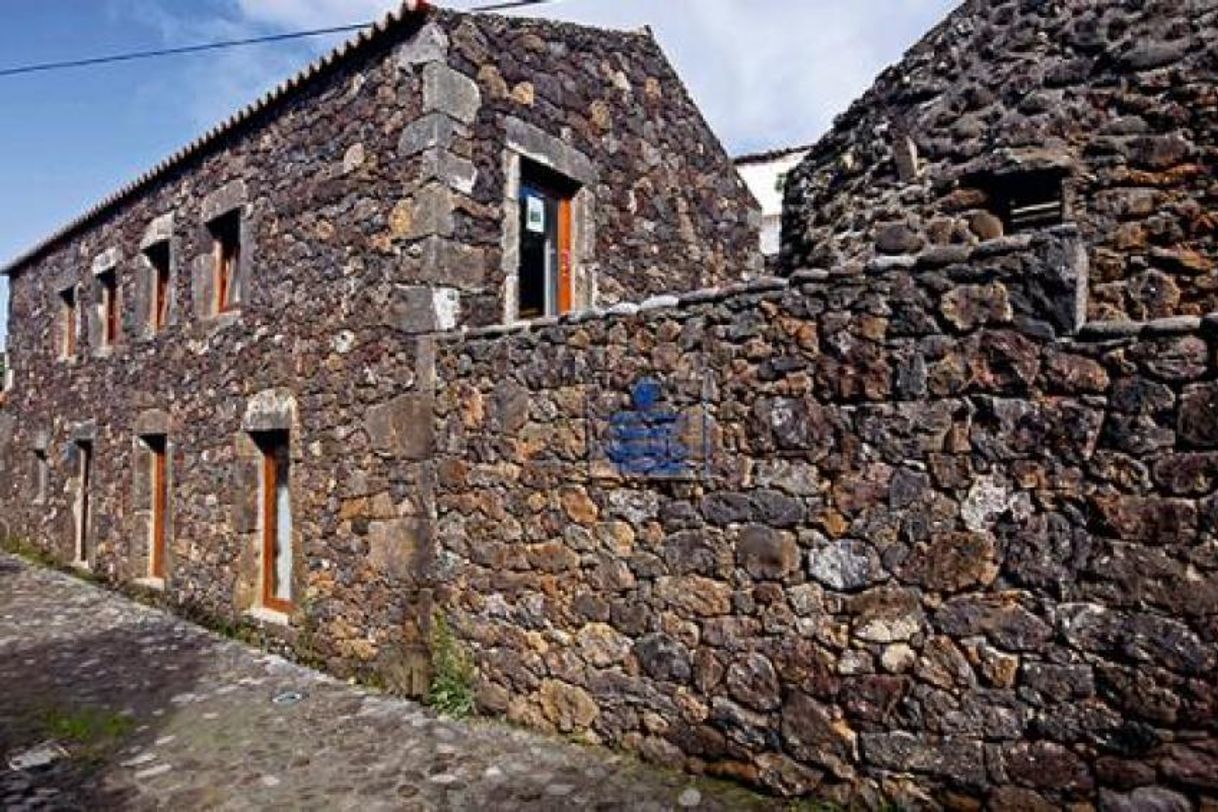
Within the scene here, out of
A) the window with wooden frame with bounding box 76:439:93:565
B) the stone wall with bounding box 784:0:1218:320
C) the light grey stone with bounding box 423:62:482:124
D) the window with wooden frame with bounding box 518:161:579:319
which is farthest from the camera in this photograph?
the window with wooden frame with bounding box 76:439:93:565

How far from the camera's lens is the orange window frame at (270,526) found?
6.86 meters

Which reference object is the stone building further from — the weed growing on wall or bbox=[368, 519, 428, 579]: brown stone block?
the weed growing on wall

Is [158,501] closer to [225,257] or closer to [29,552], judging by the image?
[225,257]

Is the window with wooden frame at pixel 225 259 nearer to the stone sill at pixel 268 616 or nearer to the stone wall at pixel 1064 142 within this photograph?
the stone sill at pixel 268 616

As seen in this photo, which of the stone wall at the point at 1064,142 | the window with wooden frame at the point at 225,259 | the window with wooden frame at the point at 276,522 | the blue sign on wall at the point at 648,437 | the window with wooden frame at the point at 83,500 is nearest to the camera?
the blue sign on wall at the point at 648,437

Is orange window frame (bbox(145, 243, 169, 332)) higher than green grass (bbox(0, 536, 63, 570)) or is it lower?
higher

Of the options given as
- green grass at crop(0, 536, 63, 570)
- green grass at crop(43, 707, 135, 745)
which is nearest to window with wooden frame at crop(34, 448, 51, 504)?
green grass at crop(0, 536, 63, 570)

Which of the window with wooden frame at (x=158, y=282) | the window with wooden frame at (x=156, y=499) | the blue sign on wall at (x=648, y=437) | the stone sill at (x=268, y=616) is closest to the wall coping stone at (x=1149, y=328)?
the blue sign on wall at (x=648, y=437)

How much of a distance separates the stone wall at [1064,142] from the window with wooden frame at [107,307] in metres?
8.85

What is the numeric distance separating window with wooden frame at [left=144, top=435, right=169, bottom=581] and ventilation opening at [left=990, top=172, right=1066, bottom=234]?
27.5 ft

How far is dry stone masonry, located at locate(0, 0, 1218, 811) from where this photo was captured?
9.63ft

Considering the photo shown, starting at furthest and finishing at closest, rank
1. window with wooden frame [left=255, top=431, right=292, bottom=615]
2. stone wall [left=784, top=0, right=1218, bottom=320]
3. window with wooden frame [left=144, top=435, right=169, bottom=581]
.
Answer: window with wooden frame [left=144, top=435, right=169, bottom=581] → window with wooden frame [left=255, top=431, right=292, bottom=615] → stone wall [left=784, top=0, right=1218, bottom=320]

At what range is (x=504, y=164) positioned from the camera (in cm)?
584

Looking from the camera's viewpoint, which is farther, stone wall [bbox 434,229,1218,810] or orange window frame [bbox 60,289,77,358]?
orange window frame [bbox 60,289,77,358]
